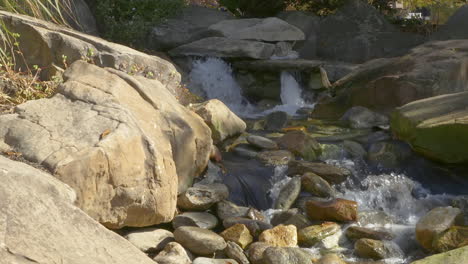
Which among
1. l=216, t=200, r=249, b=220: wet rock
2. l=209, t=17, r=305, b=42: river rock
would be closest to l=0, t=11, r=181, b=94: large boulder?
l=216, t=200, r=249, b=220: wet rock

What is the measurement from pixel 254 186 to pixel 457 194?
207cm

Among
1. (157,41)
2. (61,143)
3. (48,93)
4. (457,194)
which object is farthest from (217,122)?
(157,41)

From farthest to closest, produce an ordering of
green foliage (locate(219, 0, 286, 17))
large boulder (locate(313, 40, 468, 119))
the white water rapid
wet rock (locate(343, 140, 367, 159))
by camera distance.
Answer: green foliage (locate(219, 0, 286, 17)) → the white water rapid → large boulder (locate(313, 40, 468, 119)) → wet rock (locate(343, 140, 367, 159))

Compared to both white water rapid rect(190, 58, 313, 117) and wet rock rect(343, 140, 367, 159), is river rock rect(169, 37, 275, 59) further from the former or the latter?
wet rock rect(343, 140, 367, 159)

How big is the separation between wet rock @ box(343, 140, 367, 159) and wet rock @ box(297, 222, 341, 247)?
1.79 meters

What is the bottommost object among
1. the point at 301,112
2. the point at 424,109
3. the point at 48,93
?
the point at 301,112

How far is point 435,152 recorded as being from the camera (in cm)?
653

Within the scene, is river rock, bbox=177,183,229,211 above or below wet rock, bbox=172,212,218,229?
above

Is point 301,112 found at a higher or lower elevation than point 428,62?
lower

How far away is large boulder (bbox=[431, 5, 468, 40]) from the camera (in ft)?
→ 36.7

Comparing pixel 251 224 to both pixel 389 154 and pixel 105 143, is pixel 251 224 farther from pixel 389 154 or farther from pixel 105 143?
pixel 389 154

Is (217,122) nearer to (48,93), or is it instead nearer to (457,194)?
(48,93)

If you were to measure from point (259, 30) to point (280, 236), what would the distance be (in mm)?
6858

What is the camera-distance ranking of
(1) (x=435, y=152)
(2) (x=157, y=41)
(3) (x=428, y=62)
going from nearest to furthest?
1. (1) (x=435, y=152)
2. (3) (x=428, y=62)
3. (2) (x=157, y=41)
